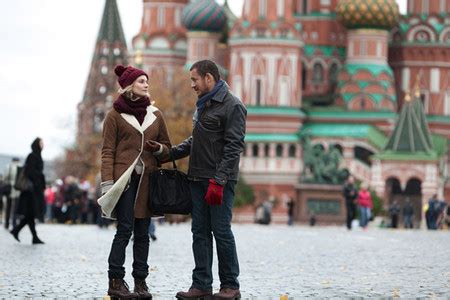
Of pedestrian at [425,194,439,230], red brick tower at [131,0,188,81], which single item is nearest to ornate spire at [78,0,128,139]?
red brick tower at [131,0,188,81]

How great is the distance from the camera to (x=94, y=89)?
112 meters

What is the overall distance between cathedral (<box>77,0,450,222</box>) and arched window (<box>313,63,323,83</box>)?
85 millimetres

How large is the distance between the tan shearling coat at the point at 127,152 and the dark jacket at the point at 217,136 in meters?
0.42

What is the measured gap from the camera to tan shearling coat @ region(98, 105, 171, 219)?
13867mm

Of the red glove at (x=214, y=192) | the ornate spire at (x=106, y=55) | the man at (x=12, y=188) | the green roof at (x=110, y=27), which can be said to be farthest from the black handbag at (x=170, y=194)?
the green roof at (x=110, y=27)

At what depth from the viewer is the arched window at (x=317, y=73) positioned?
328 feet

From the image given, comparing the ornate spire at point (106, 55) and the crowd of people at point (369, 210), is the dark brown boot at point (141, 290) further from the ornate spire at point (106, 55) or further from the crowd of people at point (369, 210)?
the ornate spire at point (106, 55)

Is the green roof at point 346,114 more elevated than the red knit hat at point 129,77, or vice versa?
the green roof at point 346,114

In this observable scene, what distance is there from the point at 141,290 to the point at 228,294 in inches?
32.1

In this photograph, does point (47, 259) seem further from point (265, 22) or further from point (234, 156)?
point (265, 22)

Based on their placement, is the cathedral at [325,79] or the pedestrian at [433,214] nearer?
the pedestrian at [433,214]

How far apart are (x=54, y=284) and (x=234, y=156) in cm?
254

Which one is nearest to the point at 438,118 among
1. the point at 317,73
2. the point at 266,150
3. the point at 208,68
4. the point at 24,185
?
the point at 317,73

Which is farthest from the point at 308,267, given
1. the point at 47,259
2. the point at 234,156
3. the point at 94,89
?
the point at 94,89
